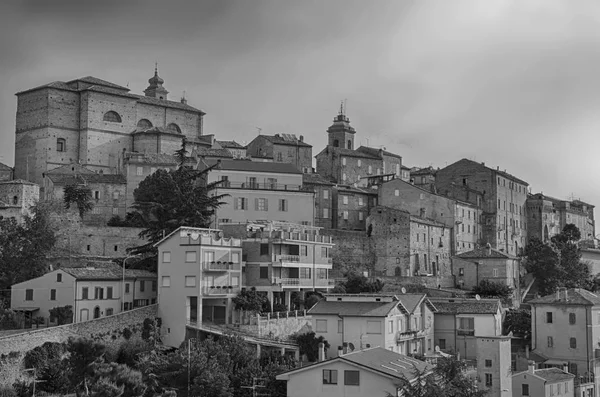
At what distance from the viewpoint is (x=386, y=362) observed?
4250cm

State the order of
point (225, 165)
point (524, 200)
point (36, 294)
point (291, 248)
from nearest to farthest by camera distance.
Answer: point (36, 294), point (291, 248), point (225, 165), point (524, 200)

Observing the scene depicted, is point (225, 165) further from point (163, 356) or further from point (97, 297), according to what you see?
point (163, 356)

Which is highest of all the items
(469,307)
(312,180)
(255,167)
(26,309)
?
(255,167)

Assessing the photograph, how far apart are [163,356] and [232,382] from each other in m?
4.81

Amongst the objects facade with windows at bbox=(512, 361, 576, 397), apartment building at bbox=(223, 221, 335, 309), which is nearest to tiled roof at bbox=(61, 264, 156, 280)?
apartment building at bbox=(223, 221, 335, 309)

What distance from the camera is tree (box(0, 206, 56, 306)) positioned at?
60.8 meters

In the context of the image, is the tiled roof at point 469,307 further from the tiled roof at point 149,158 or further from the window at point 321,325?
the tiled roof at point 149,158

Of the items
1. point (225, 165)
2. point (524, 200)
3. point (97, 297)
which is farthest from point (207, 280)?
point (524, 200)

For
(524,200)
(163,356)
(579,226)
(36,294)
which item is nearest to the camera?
(163,356)

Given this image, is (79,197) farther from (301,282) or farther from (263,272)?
(301,282)

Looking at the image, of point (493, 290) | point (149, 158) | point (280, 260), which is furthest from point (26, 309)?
point (493, 290)

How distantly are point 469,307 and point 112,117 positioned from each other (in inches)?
1661

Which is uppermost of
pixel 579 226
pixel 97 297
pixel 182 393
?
pixel 579 226

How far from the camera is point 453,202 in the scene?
9000 cm
